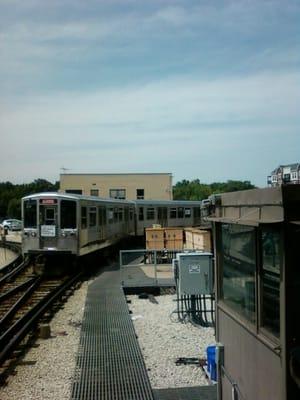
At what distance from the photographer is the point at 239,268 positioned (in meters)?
4.82

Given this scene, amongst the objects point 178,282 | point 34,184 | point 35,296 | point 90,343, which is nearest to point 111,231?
point 35,296

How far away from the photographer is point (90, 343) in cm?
960

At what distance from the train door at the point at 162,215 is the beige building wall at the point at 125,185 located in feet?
98.6

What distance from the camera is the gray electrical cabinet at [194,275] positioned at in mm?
11195

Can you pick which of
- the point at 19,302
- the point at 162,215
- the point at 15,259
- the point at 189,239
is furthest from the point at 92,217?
the point at 162,215

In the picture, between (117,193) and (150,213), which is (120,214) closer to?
(150,213)

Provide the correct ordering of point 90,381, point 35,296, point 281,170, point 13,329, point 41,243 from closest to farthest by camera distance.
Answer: point 281,170 → point 90,381 → point 13,329 → point 35,296 → point 41,243

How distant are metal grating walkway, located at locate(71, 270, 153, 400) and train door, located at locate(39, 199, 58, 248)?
308 inches

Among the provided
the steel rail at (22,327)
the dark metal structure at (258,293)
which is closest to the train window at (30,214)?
the steel rail at (22,327)

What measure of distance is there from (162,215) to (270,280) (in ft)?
110

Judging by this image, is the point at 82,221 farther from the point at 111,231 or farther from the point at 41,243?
the point at 111,231

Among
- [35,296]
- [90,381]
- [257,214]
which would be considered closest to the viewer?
[257,214]

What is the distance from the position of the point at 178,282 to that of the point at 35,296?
5.99 metres

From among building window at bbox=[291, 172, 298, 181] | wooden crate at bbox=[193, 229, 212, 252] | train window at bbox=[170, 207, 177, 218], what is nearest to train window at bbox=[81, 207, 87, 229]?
wooden crate at bbox=[193, 229, 212, 252]
